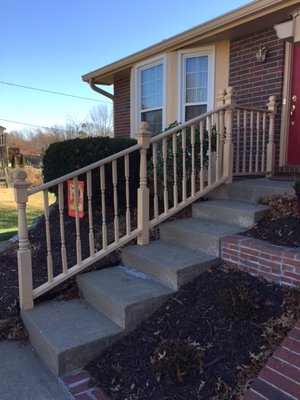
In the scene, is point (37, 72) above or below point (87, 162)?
above

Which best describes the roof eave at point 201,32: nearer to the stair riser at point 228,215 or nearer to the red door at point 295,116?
the red door at point 295,116

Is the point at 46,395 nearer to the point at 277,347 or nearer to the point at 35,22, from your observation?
the point at 277,347

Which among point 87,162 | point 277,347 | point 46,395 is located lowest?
point 46,395

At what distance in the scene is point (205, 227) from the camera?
11.1ft

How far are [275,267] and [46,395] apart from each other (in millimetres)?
1750

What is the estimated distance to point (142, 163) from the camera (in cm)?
331

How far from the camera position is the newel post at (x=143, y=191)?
3.29 m

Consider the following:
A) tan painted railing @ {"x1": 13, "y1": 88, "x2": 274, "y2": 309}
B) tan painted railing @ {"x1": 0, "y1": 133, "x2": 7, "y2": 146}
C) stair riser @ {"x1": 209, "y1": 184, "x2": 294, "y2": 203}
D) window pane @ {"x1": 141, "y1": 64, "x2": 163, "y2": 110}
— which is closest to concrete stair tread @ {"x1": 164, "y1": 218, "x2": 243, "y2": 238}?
tan painted railing @ {"x1": 13, "y1": 88, "x2": 274, "y2": 309}

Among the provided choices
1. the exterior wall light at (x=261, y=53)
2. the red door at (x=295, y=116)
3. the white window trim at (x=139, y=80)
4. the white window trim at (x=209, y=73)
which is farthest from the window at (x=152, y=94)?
the red door at (x=295, y=116)

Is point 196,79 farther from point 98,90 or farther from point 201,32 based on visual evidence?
point 98,90

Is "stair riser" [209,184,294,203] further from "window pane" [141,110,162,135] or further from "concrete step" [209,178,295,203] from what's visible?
"window pane" [141,110,162,135]

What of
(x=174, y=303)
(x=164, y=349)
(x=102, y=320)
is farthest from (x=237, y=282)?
(x=102, y=320)

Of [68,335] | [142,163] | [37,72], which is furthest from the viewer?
[37,72]

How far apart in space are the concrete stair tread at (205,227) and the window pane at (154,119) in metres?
3.41
